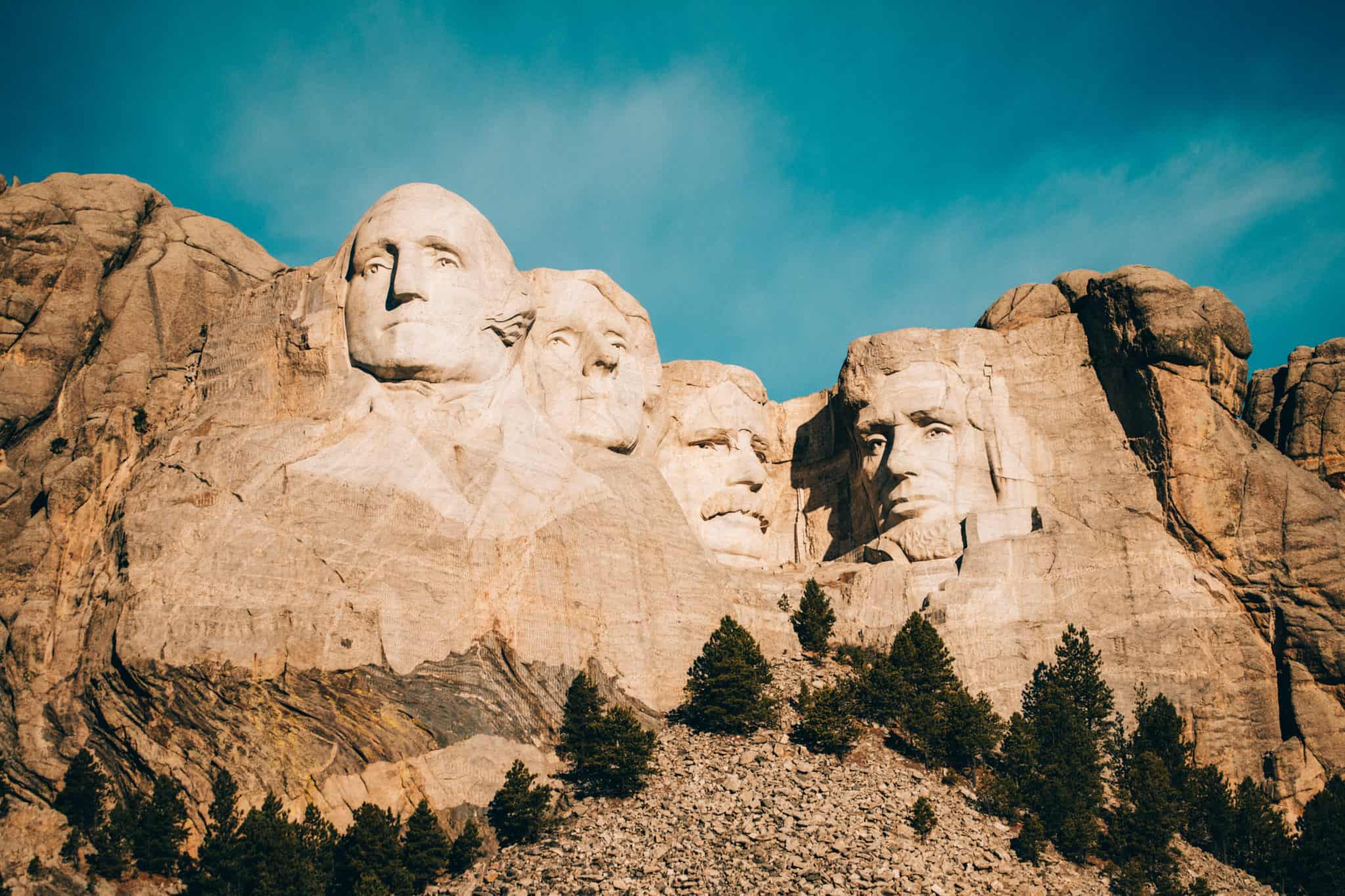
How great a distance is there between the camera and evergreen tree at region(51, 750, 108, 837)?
2612 cm

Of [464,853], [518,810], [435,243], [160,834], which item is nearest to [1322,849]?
[518,810]

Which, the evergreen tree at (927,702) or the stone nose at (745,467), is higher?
the stone nose at (745,467)

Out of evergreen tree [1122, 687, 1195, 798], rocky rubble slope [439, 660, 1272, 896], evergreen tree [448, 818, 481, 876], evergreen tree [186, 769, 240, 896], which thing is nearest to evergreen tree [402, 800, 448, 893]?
evergreen tree [448, 818, 481, 876]

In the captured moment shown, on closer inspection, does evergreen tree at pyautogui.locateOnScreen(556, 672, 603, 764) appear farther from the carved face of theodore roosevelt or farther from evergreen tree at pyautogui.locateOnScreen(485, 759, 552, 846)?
the carved face of theodore roosevelt

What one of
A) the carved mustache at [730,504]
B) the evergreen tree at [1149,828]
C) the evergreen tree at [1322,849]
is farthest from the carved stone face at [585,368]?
the evergreen tree at [1322,849]

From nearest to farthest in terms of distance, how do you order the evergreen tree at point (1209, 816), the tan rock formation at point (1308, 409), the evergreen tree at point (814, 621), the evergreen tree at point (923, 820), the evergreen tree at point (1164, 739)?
the evergreen tree at point (923, 820) < the evergreen tree at point (1209, 816) < the evergreen tree at point (1164, 739) < the evergreen tree at point (814, 621) < the tan rock formation at point (1308, 409)

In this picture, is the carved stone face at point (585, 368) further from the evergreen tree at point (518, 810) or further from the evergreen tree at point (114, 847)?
the evergreen tree at point (114, 847)

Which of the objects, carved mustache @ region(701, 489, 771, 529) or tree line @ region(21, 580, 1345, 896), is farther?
carved mustache @ region(701, 489, 771, 529)

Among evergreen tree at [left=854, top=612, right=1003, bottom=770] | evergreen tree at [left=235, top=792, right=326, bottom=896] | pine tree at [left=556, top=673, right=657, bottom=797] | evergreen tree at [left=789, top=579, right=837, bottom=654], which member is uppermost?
evergreen tree at [left=789, top=579, right=837, bottom=654]

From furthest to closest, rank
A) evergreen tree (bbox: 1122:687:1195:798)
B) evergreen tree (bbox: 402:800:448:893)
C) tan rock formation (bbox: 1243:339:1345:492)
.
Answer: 1. tan rock formation (bbox: 1243:339:1345:492)
2. evergreen tree (bbox: 1122:687:1195:798)
3. evergreen tree (bbox: 402:800:448:893)

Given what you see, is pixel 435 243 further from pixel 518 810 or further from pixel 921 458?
pixel 518 810

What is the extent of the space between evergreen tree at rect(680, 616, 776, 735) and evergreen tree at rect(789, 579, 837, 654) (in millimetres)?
2533

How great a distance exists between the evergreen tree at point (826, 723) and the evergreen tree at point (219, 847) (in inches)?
378

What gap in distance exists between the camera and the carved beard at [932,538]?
3488cm
